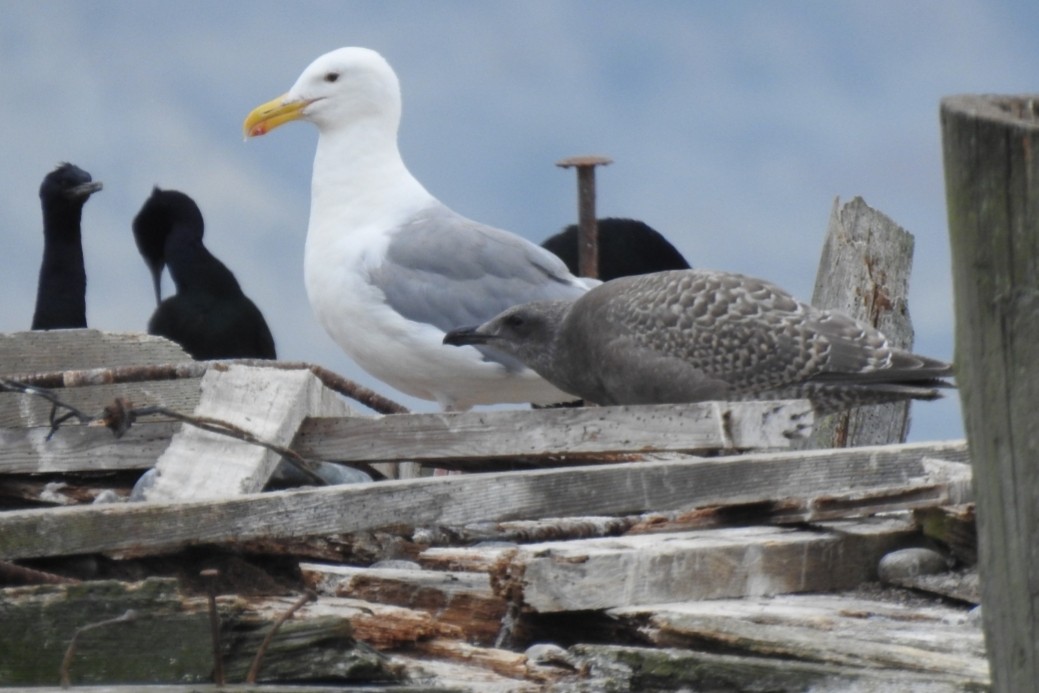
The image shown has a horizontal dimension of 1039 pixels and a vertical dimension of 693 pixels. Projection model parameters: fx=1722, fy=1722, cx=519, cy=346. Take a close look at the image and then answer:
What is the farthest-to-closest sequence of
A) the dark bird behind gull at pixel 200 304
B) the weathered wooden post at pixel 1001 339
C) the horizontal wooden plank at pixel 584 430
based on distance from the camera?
the dark bird behind gull at pixel 200 304, the horizontal wooden plank at pixel 584 430, the weathered wooden post at pixel 1001 339

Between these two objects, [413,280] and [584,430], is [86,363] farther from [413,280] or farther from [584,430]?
A: [584,430]

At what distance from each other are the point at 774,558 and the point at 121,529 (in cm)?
160

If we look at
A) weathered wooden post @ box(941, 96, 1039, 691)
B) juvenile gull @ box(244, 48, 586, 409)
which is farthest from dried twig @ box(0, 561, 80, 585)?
juvenile gull @ box(244, 48, 586, 409)

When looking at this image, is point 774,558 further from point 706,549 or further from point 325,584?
point 325,584

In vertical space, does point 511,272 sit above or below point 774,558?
above

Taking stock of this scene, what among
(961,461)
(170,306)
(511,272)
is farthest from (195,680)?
(170,306)

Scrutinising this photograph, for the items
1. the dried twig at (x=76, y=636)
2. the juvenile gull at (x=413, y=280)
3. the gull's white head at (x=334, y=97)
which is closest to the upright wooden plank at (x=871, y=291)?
the juvenile gull at (x=413, y=280)

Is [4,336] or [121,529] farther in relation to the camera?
[4,336]

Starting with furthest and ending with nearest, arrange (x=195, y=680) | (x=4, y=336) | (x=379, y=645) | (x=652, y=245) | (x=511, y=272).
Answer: (x=652, y=245) < (x=511, y=272) < (x=4, y=336) < (x=379, y=645) < (x=195, y=680)

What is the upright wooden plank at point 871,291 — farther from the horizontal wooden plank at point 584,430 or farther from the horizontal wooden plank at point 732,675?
the horizontal wooden plank at point 732,675

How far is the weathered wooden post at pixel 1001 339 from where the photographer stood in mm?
2512

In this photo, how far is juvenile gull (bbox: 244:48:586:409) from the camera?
781cm

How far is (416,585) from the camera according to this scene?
411cm

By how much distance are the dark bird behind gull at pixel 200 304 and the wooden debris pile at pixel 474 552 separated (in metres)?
4.89
